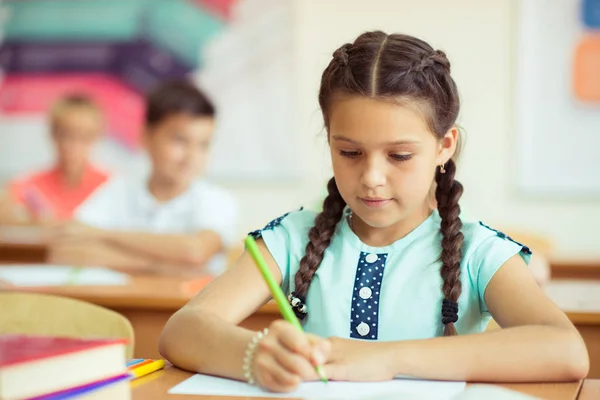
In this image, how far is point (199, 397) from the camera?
110 cm

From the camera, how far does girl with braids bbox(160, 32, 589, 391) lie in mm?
1158

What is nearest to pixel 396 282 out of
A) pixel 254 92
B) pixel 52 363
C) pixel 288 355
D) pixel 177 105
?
pixel 288 355

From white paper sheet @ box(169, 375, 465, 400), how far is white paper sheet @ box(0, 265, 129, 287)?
4.90 ft

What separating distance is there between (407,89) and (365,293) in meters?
0.33

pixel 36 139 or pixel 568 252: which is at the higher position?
pixel 36 139

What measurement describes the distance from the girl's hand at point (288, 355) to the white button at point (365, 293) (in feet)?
1.11

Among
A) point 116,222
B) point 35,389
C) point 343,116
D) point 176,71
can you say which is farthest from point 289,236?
point 176,71

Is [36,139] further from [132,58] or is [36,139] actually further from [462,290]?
[462,290]

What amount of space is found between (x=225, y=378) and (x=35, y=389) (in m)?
0.38

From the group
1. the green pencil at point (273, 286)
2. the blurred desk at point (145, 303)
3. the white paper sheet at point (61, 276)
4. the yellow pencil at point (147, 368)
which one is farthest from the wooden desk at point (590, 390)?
the white paper sheet at point (61, 276)

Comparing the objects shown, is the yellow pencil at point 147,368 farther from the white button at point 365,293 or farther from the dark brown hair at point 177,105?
the dark brown hair at point 177,105

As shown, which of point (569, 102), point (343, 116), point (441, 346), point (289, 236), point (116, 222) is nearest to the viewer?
point (441, 346)

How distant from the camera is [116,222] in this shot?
3.55 m

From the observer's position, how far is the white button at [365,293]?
1.44 m
